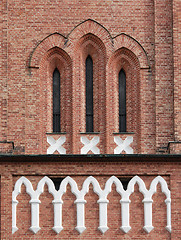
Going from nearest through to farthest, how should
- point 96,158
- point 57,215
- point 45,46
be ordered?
1. point 57,215
2. point 96,158
3. point 45,46

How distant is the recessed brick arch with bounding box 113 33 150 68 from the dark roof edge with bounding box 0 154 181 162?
2.36 metres

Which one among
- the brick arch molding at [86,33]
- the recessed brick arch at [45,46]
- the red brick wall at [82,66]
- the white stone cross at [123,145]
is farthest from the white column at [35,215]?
the brick arch molding at [86,33]

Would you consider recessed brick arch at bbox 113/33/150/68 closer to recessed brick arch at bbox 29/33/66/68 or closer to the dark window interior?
recessed brick arch at bbox 29/33/66/68

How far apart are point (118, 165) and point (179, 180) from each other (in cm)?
128

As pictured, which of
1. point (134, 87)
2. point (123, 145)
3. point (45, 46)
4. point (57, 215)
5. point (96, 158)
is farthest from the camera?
point (45, 46)

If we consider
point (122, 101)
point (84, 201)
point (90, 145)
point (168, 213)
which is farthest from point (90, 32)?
point (168, 213)

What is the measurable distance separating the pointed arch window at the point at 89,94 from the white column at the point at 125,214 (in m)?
2.12

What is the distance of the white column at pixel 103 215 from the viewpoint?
92.0ft

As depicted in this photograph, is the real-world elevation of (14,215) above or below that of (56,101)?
below

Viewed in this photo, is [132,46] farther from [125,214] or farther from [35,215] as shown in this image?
[35,215]

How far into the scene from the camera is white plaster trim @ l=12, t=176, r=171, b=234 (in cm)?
2808

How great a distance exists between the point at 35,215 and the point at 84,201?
1030 mm

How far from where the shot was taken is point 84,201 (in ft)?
92.4

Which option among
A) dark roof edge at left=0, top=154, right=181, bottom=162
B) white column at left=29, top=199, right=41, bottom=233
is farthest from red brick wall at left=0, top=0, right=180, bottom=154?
white column at left=29, top=199, right=41, bottom=233
